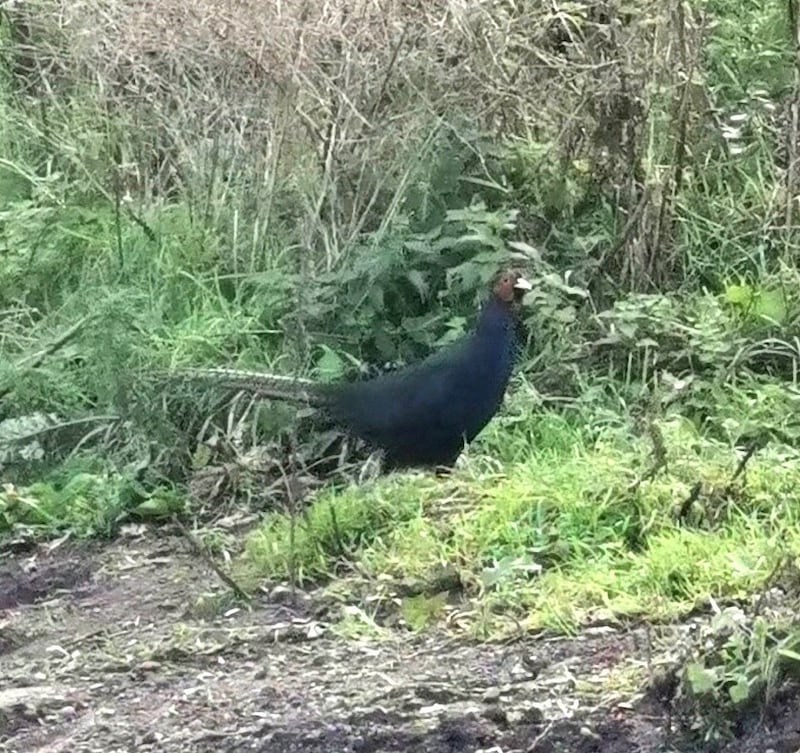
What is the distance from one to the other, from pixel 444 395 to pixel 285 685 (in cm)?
117

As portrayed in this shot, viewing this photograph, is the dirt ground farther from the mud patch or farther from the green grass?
the green grass

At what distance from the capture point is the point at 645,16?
18.6 ft

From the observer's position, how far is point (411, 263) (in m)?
5.84

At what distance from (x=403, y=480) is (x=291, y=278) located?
1.28 metres

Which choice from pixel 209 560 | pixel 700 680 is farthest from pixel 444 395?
pixel 700 680

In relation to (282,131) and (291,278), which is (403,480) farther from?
(282,131)

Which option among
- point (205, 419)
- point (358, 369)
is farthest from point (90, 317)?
point (358, 369)

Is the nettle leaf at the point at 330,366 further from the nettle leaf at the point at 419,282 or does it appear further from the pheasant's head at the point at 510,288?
the pheasant's head at the point at 510,288

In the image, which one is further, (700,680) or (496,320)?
(496,320)

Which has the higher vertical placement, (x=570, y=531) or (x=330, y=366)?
(x=330, y=366)

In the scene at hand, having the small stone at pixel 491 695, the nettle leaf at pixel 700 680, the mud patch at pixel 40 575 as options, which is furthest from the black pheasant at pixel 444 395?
the nettle leaf at pixel 700 680

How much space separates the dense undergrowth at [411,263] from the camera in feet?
15.6

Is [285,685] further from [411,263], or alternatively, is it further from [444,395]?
[411,263]

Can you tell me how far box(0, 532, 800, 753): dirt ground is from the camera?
3268mm
